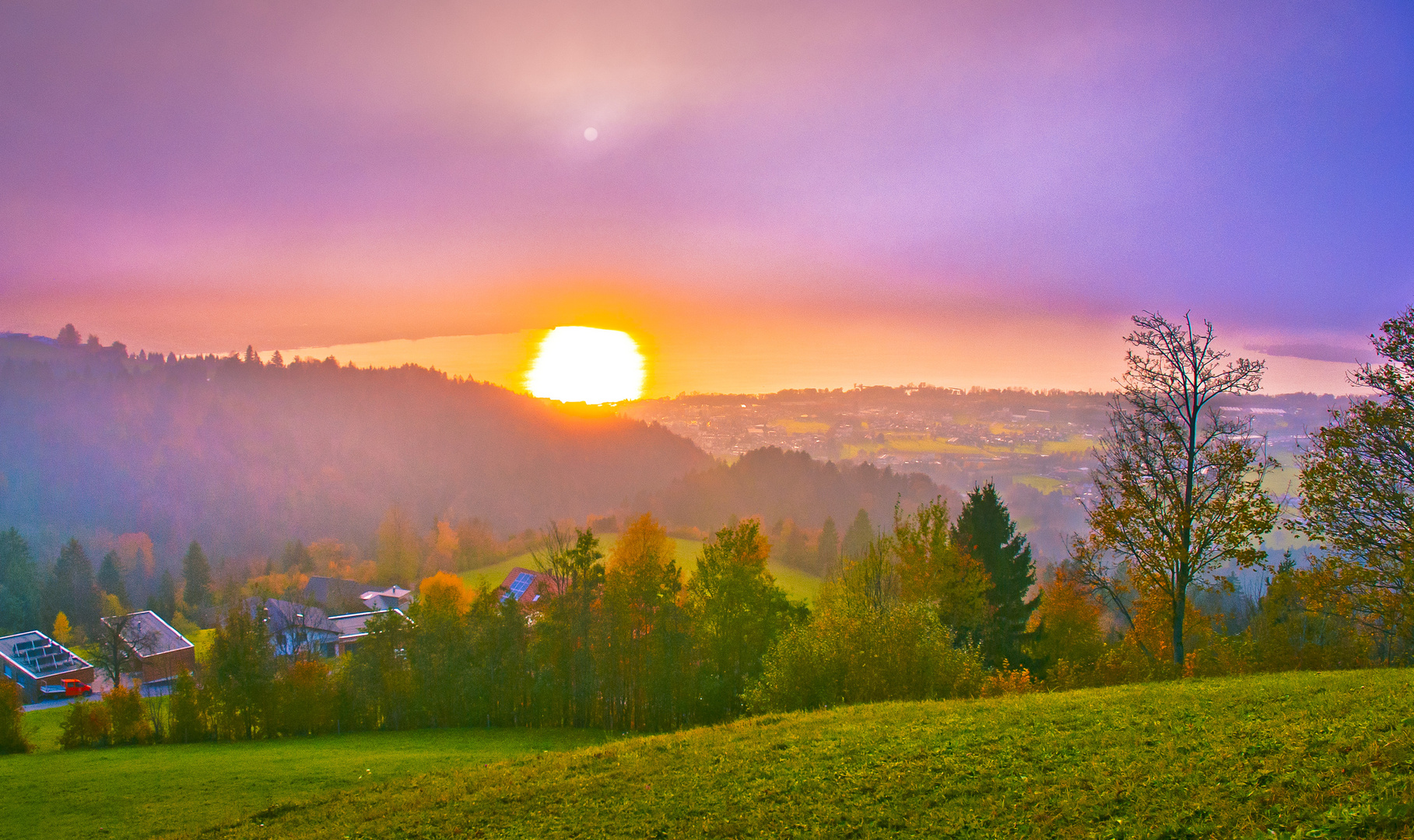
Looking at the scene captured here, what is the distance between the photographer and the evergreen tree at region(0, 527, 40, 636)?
79.4 metres

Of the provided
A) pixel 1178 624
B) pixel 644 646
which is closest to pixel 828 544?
pixel 644 646

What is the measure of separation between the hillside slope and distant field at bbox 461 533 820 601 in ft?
180

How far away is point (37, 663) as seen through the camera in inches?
2544

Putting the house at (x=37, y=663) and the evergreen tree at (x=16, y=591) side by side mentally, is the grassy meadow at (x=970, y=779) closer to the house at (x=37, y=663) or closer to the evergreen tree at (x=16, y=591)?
the house at (x=37, y=663)

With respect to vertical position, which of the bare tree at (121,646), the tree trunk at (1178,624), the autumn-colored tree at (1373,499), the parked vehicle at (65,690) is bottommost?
the parked vehicle at (65,690)

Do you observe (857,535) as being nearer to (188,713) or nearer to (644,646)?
(644,646)

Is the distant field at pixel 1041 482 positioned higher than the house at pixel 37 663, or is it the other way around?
the distant field at pixel 1041 482

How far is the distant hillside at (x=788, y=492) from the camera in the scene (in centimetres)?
10775

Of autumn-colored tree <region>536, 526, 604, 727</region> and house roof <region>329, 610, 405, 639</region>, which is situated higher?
autumn-colored tree <region>536, 526, 604, 727</region>

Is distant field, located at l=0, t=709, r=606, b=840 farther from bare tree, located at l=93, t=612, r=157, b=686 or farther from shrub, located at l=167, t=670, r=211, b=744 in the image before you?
bare tree, located at l=93, t=612, r=157, b=686

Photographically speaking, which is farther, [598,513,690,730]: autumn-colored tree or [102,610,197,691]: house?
[102,610,197,691]: house

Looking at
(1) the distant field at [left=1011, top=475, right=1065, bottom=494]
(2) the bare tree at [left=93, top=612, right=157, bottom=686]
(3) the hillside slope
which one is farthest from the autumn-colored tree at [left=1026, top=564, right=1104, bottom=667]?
(2) the bare tree at [left=93, top=612, right=157, bottom=686]

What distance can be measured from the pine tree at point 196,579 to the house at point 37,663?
23383mm

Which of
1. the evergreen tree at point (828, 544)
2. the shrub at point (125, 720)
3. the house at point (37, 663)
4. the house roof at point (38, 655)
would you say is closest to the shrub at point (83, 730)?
the shrub at point (125, 720)
